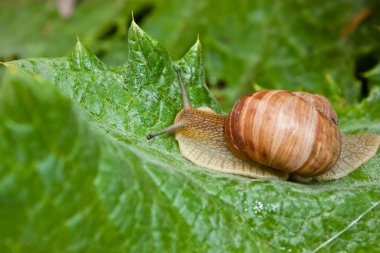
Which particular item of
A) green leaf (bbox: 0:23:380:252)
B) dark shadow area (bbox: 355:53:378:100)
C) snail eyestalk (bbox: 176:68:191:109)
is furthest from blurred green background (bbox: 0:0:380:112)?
green leaf (bbox: 0:23:380:252)

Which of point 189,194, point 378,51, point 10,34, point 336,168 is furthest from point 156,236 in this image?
point 10,34

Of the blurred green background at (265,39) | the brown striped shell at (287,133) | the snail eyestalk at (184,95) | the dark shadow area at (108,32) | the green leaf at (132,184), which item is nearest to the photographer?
the green leaf at (132,184)

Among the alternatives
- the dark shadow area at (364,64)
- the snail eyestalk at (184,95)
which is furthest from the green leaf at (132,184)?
the dark shadow area at (364,64)

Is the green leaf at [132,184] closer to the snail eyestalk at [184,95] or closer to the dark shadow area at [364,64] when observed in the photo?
the snail eyestalk at [184,95]

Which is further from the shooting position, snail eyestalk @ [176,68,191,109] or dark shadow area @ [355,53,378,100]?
dark shadow area @ [355,53,378,100]

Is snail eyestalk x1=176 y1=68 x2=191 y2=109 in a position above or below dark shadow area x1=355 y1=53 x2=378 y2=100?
below

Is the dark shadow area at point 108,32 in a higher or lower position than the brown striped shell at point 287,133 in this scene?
higher

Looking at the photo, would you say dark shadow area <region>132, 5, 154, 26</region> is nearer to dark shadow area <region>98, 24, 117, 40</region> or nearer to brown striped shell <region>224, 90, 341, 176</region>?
dark shadow area <region>98, 24, 117, 40</region>
